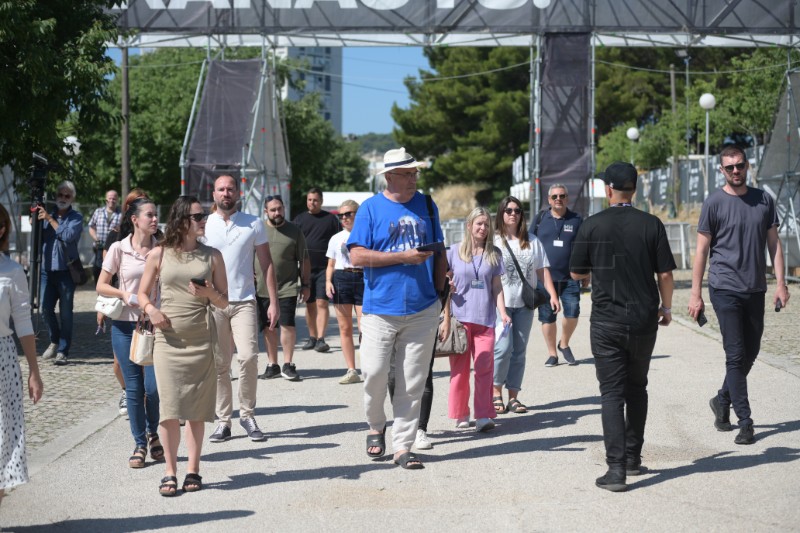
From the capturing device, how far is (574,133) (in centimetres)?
2217

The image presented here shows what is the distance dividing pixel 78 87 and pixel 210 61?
30.3ft

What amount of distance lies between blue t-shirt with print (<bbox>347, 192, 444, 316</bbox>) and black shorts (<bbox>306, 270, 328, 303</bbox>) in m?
5.24

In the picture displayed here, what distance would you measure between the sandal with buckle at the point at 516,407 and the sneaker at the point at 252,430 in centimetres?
214

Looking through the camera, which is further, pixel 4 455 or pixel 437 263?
pixel 437 263

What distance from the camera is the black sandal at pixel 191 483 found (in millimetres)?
6328

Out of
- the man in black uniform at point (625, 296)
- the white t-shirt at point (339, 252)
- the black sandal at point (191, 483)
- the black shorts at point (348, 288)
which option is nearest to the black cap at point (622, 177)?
the man in black uniform at point (625, 296)

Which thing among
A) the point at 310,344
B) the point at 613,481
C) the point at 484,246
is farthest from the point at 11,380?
the point at 310,344

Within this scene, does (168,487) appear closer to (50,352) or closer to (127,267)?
(127,267)

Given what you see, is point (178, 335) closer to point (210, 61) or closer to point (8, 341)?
point (8, 341)

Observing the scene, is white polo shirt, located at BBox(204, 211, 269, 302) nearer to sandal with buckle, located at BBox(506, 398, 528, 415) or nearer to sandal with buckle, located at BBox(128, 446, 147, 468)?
sandal with buckle, located at BBox(128, 446, 147, 468)

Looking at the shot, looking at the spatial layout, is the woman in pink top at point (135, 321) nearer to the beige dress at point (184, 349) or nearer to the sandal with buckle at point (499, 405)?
the beige dress at point (184, 349)

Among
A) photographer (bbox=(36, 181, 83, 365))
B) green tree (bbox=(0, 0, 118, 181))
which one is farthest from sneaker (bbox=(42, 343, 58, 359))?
green tree (bbox=(0, 0, 118, 181))

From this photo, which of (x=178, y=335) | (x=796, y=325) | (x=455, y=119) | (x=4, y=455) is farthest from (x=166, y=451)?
(x=455, y=119)

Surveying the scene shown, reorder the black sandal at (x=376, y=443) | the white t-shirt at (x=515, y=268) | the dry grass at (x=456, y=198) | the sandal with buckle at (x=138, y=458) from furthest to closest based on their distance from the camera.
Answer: the dry grass at (x=456, y=198)
the white t-shirt at (x=515, y=268)
the black sandal at (x=376, y=443)
the sandal with buckle at (x=138, y=458)
